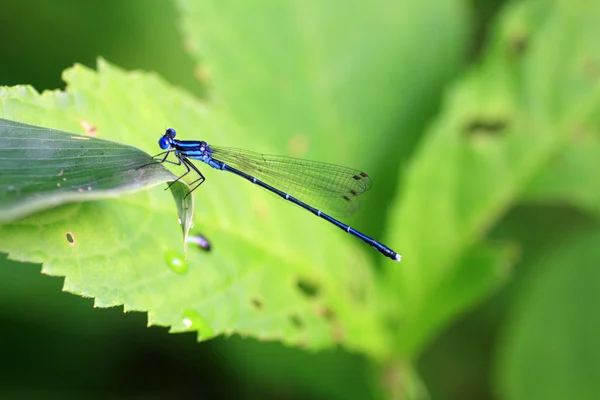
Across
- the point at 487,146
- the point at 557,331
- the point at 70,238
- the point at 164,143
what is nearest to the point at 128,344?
the point at 164,143

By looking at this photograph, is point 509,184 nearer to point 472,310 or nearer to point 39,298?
point 472,310

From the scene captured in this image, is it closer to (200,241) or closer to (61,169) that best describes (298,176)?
(200,241)

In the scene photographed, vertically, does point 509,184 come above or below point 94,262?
above

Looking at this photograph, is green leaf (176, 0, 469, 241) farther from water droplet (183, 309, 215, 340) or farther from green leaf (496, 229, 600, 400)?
water droplet (183, 309, 215, 340)

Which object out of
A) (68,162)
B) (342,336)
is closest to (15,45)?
(68,162)

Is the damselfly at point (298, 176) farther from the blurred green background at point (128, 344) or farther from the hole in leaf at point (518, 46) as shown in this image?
the hole in leaf at point (518, 46)

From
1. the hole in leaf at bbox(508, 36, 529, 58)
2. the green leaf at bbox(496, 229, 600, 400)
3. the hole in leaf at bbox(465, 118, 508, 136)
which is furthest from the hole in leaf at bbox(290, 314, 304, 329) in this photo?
the hole in leaf at bbox(508, 36, 529, 58)
